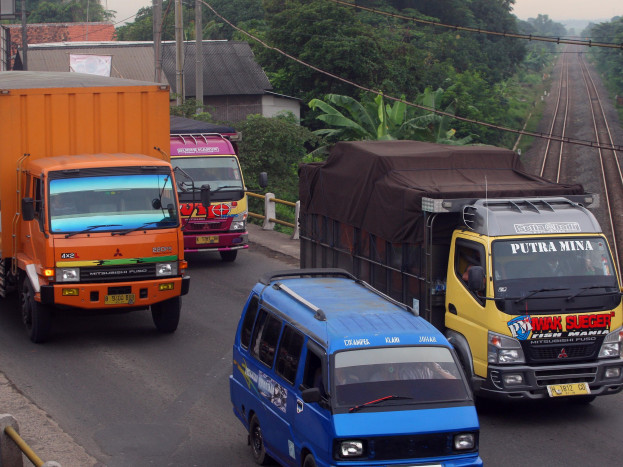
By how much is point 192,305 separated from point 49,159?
3787 mm

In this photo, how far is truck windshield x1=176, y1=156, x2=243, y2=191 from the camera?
18.0 metres

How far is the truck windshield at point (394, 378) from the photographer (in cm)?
668

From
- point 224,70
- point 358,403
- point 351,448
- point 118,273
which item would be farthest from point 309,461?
point 224,70

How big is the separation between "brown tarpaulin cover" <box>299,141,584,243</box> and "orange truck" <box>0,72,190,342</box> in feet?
A: 8.35

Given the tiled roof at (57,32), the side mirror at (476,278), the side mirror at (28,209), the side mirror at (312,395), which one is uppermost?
the tiled roof at (57,32)

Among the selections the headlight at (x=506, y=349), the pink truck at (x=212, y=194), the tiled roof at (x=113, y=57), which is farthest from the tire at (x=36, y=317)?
the tiled roof at (x=113, y=57)

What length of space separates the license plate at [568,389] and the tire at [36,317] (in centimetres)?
693

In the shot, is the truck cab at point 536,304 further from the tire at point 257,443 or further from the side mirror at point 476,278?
the tire at point 257,443

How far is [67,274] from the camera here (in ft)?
37.6

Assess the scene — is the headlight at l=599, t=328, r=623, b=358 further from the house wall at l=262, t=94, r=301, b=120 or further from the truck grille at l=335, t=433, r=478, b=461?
the house wall at l=262, t=94, r=301, b=120

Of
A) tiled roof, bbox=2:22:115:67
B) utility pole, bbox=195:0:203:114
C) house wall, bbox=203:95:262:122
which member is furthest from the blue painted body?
tiled roof, bbox=2:22:115:67

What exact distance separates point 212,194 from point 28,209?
641 centimetres

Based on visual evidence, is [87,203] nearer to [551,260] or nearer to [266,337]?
[266,337]

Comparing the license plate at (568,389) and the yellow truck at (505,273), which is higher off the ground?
the yellow truck at (505,273)
